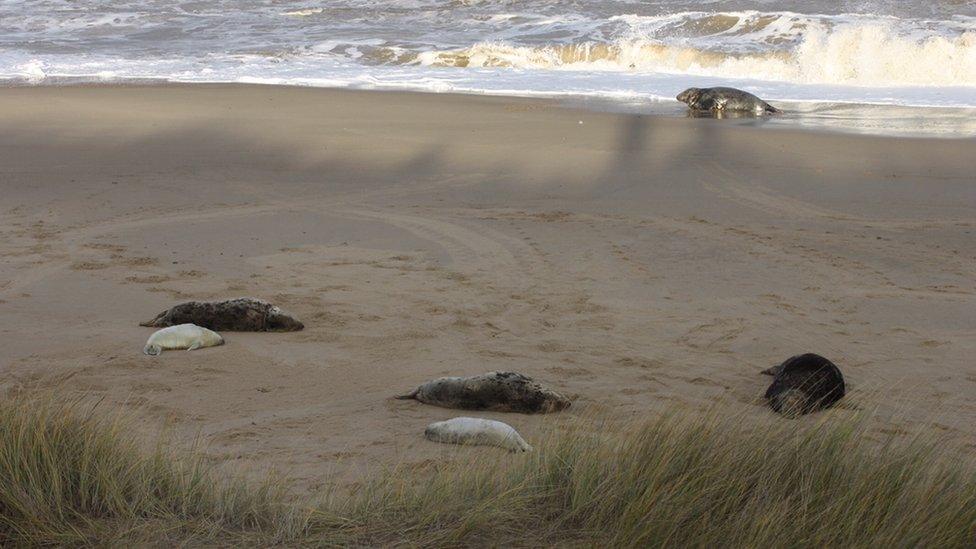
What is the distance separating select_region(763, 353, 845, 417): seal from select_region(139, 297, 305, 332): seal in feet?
8.71

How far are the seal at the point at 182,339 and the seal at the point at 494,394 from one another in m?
1.37

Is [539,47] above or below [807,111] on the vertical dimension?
above

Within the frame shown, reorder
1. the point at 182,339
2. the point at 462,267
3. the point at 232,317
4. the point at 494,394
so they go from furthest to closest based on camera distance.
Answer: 1. the point at 462,267
2. the point at 232,317
3. the point at 182,339
4. the point at 494,394

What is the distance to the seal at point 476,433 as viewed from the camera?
4.05 metres

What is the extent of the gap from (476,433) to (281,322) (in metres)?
2.05

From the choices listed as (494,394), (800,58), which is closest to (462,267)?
(494,394)

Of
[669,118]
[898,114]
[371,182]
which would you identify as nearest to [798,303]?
[371,182]

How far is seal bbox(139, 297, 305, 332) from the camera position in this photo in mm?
5770

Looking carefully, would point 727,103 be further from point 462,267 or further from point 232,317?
point 232,317

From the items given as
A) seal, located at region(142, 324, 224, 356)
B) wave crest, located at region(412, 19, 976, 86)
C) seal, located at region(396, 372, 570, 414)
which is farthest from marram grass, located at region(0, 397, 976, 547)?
wave crest, located at region(412, 19, 976, 86)

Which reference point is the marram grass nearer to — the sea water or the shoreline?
the shoreline

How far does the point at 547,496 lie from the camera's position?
327 cm

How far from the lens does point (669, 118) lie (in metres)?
14.9

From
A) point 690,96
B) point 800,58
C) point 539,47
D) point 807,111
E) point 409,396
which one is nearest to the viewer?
point 409,396
